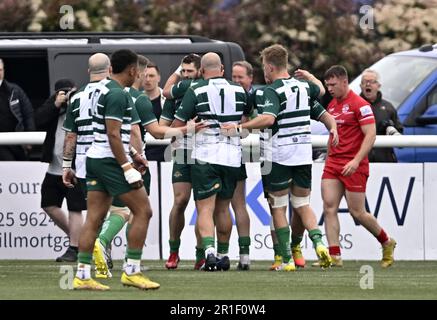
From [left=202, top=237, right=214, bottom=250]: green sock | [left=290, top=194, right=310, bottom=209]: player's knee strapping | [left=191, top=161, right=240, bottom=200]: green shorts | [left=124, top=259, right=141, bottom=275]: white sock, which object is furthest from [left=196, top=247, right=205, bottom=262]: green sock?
[left=124, top=259, right=141, bottom=275]: white sock

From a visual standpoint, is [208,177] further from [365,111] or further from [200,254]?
[365,111]

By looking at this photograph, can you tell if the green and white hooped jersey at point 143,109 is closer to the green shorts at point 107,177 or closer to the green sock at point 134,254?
the green shorts at point 107,177

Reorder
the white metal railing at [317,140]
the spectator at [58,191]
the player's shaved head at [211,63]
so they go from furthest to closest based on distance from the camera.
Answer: the white metal railing at [317,140], the spectator at [58,191], the player's shaved head at [211,63]

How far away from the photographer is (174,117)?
17.5 metres

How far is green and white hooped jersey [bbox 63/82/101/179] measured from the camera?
51.3 feet

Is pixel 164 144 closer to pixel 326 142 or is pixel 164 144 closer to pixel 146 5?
pixel 326 142

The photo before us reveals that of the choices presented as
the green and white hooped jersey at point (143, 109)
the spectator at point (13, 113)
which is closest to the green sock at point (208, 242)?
the green and white hooped jersey at point (143, 109)

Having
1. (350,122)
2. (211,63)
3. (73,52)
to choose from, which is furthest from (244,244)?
(73,52)

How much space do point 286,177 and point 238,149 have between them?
0.60 m

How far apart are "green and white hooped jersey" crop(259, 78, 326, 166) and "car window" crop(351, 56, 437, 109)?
16.5ft

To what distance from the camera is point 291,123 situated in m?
17.6

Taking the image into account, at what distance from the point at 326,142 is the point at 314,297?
20.3 feet

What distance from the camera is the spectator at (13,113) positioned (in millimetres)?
20750

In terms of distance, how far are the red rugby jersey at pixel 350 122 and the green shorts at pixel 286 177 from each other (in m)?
0.66
